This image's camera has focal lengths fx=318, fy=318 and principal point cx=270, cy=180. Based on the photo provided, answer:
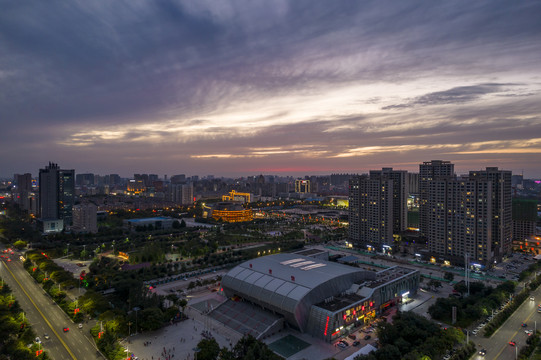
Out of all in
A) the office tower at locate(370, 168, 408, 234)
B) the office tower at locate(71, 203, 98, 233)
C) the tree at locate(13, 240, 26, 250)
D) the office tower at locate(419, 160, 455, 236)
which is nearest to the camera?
the tree at locate(13, 240, 26, 250)

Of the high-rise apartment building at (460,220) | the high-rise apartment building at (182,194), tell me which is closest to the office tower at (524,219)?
the high-rise apartment building at (460,220)

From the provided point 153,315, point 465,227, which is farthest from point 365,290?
point 465,227

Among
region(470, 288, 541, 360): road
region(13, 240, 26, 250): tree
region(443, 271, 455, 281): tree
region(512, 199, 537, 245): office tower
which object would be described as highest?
region(512, 199, 537, 245): office tower

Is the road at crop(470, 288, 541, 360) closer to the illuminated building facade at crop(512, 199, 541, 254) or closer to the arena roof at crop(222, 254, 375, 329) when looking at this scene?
the arena roof at crop(222, 254, 375, 329)

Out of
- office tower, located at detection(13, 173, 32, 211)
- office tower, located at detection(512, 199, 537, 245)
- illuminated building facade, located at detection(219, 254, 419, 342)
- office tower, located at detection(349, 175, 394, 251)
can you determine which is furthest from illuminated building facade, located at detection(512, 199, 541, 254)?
office tower, located at detection(13, 173, 32, 211)

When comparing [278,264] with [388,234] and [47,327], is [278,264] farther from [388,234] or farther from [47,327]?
[388,234]
